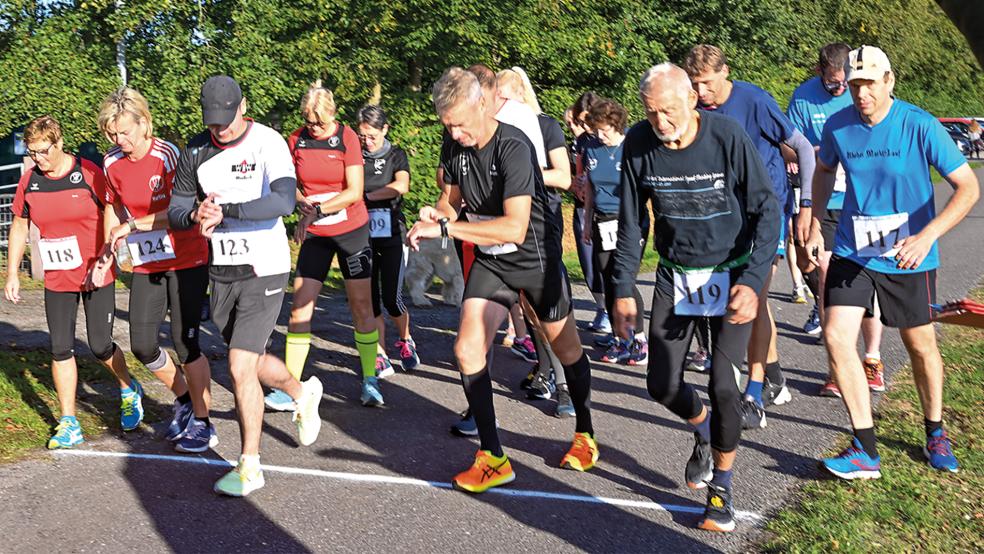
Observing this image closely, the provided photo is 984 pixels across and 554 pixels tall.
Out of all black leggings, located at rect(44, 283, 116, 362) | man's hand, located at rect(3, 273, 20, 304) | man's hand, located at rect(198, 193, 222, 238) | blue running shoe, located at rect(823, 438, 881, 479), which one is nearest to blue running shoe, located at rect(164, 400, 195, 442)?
black leggings, located at rect(44, 283, 116, 362)

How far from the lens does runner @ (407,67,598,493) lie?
5.18m

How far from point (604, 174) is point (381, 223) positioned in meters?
1.81

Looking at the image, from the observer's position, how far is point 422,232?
4.96 metres

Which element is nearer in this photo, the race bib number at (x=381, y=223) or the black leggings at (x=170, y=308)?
the black leggings at (x=170, y=308)

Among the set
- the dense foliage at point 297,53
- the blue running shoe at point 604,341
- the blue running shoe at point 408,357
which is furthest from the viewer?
the dense foliage at point 297,53

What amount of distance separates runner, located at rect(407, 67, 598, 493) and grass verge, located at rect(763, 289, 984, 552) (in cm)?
132

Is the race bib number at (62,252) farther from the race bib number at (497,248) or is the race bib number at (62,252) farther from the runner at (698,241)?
the runner at (698,241)

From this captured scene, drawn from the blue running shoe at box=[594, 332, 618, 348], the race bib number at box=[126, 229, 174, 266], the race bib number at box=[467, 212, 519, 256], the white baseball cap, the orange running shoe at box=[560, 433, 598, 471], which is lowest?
the blue running shoe at box=[594, 332, 618, 348]

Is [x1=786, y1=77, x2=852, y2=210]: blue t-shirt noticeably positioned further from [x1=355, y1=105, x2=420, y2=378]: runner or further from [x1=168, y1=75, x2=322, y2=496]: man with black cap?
[x1=168, y1=75, x2=322, y2=496]: man with black cap

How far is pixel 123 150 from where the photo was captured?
19.9ft

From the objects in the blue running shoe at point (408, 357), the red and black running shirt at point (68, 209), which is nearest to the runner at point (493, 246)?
the red and black running shirt at point (68, 209)

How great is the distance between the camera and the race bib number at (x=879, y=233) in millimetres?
5566

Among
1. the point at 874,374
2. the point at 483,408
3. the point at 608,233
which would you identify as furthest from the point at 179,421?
the point at 874,374

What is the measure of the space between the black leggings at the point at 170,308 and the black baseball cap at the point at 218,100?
126cm
